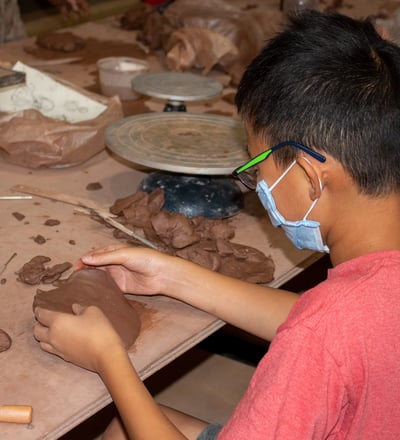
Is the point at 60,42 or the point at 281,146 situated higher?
the point at 281,146

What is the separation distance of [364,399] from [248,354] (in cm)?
145

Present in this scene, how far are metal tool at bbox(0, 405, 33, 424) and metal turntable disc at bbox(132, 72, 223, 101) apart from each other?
1223mm

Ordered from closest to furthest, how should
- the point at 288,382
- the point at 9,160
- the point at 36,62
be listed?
the point at 288,382 < the point at 9,160 < the point at 36,62

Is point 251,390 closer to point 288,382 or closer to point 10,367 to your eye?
point 288,382

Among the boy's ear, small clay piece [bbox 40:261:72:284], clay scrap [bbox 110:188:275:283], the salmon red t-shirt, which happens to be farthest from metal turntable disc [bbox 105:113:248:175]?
the salmon red t-shirt

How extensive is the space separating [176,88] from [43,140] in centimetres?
45

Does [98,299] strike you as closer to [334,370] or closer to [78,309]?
[78,309]

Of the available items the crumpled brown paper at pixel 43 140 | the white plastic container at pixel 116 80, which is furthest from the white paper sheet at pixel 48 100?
the white plastic container at pixel 116 80

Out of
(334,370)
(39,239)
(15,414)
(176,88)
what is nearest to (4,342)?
(15,414)

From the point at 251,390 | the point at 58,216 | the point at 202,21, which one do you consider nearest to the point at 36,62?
the point at 202,21

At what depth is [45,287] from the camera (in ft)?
5.25

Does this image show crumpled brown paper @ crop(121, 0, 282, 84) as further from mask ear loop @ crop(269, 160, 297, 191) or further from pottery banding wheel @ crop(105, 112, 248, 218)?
mask ear loop @ crop(269, 160, 297, 191)

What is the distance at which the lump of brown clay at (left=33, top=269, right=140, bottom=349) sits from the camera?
56.9 inches

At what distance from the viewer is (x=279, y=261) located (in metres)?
1.82
